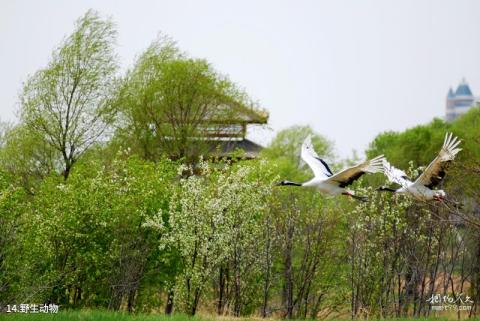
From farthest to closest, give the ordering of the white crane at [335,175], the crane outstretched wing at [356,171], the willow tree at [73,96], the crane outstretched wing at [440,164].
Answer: the willow tree at [73,96] → the white crane at [335,175] → the crane outstretched wing at [356,171] → the crane outstretched wing at [440,164]

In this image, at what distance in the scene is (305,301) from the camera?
82.9 ft

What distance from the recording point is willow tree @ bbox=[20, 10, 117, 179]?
3519 cm

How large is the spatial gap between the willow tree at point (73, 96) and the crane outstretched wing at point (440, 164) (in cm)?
1798

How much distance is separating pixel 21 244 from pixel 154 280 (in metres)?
5.65

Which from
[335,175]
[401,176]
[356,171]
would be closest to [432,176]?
[401,176]

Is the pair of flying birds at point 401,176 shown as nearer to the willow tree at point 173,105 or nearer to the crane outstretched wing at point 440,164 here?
the crane outstretched wing at point 440,164

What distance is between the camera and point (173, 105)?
38781mm

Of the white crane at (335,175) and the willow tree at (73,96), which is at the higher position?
the willow tree at (73,96)

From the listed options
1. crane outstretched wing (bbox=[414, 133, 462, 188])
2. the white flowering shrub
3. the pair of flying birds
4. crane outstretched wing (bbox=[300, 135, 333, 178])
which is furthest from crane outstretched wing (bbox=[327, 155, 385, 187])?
the white flowering shrub

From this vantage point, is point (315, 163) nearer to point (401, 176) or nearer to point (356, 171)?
point (401, 176)

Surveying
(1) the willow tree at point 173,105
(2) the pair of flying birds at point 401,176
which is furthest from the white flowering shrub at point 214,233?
(1) the willow tree at point 173,105

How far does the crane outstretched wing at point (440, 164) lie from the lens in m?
19.7

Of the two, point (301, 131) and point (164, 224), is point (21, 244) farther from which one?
point (301, 131)

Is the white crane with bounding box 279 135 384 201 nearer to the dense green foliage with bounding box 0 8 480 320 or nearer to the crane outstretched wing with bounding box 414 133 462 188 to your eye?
the crane outstretched wing with bounding box 414 133 462 188
